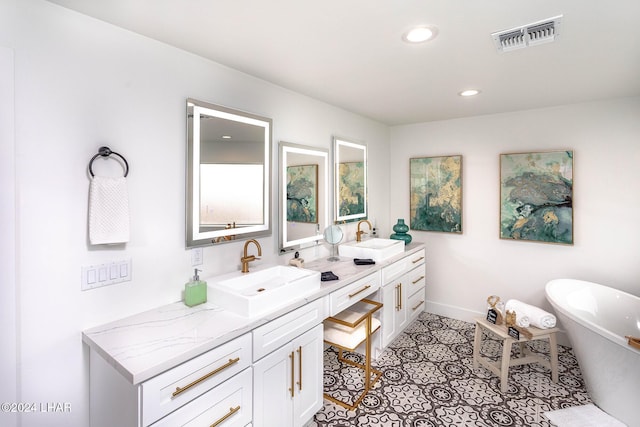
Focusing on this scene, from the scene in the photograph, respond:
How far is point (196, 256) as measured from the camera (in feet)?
6.32

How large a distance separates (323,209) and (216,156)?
4.01ft

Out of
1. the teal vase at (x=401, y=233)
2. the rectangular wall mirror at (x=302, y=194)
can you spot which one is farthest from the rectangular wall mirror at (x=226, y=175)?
the teal vase at (x=401, y=233)

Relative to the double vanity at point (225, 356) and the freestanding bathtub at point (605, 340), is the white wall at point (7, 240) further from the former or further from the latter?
the freestanding bathtub at point (605, 340)

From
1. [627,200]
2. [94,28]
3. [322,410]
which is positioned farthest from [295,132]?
[627,200]

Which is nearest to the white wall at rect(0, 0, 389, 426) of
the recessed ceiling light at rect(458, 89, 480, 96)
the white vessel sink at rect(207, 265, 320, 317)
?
A: the white vessel sink at rect(207, 265, 320, 317)

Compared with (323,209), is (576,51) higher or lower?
higher

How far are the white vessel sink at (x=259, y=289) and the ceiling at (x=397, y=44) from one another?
136 centimetres

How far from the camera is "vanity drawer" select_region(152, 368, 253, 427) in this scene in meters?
1.29

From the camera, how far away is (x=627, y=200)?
9.30ft

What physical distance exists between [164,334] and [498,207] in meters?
3.38

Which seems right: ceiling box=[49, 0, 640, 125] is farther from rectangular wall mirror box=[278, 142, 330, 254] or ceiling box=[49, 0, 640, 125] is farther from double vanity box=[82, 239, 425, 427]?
double vanity box=[82, 239, 425, 427]

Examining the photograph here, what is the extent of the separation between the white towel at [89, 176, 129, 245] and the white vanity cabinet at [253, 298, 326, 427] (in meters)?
0.83

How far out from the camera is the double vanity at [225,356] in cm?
124

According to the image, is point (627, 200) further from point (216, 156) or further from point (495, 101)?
point (216, 156)
